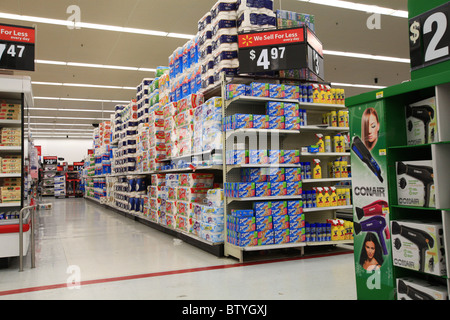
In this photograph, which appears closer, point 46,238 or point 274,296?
point 274,296

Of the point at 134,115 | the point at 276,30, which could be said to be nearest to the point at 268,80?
the point at 276,30

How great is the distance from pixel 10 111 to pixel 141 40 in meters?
5.79

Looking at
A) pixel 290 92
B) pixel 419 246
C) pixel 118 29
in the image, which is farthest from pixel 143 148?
pixel 419 246

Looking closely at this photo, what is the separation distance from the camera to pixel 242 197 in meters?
4.43

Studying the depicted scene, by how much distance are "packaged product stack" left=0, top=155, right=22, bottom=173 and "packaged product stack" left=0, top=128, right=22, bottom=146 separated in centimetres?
20

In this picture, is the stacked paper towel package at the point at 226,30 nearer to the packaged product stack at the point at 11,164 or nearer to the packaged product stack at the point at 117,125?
the packaged product stack at the point at 11,164

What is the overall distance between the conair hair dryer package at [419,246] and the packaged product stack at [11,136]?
4571 millimetres

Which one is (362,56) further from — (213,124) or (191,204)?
(191,204)

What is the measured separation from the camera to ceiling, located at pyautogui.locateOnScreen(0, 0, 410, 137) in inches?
316

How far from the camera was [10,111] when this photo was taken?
4797 millimetres

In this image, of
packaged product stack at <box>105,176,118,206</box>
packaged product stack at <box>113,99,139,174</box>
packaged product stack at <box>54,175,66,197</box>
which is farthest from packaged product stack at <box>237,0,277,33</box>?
packaged product stack at <box>54,175,66,197</box>
